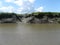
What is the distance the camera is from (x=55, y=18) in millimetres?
33781

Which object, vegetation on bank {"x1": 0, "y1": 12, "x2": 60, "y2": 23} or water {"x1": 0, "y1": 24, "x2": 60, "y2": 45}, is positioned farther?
vegetation on bank {"x1": 0, "y1": 12, "x2": 60, "y2": 23}

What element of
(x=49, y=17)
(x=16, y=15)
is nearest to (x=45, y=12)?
(x=49, y=17)

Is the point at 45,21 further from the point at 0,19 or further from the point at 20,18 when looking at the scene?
the point at 0,19

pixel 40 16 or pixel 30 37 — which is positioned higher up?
pixel 30 37

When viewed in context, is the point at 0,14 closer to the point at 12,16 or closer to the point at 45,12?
the point at 12,16

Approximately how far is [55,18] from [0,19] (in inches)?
413

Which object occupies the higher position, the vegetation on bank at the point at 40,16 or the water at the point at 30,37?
the water at the point at 30,37

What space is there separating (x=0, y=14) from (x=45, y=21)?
8.56m

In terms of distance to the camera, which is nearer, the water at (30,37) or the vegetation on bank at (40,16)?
the water at (30,37)

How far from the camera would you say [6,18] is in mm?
33188

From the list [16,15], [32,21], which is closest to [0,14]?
[16,15]

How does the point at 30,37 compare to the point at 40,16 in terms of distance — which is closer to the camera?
the point at 30,37

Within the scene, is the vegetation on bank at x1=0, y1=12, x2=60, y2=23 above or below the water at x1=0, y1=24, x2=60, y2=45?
below

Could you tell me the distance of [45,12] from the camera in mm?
34688
